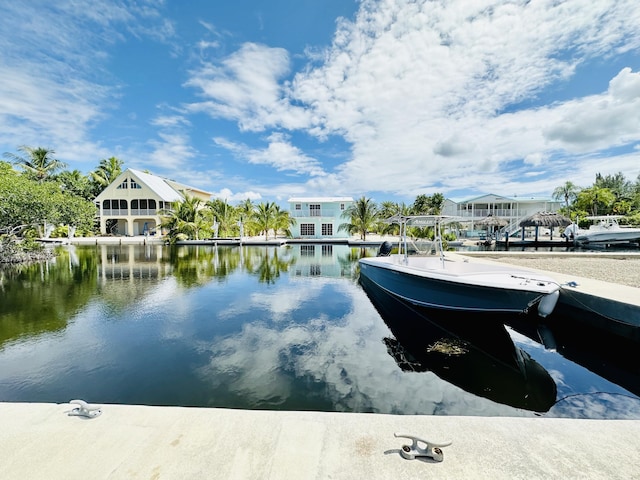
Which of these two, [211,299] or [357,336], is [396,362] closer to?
[357,336]

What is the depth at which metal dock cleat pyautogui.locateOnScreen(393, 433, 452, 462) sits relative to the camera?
2.21m

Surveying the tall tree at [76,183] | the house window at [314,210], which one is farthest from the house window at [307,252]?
the tall tree at [76,183]

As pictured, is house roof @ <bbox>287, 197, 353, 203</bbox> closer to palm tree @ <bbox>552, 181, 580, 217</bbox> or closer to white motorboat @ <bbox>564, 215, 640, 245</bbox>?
white motorboat @ <bbox>564, 215, 640, 245</bbox>

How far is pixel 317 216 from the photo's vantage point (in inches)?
1458

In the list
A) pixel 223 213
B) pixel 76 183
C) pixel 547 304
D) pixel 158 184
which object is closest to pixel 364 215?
pixel 223 213

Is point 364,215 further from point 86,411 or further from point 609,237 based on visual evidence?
point 86,411

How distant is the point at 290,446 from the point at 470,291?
5.65 metres

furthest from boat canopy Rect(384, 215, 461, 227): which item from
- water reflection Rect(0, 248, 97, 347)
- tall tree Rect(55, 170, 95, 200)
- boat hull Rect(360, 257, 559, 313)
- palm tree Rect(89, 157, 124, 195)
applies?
palm tree Rect(89, 157, 124, 195)

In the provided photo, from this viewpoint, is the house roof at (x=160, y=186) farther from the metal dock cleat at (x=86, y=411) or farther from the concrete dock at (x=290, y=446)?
the concrete dock at (x=290, y=446)

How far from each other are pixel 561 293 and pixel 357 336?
5.60 metres

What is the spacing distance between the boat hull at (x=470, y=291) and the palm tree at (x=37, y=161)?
44.5m

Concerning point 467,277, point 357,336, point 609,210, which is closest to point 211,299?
point 357,336

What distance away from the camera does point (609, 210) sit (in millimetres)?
43156

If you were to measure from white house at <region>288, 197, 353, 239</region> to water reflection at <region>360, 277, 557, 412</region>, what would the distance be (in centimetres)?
2859
